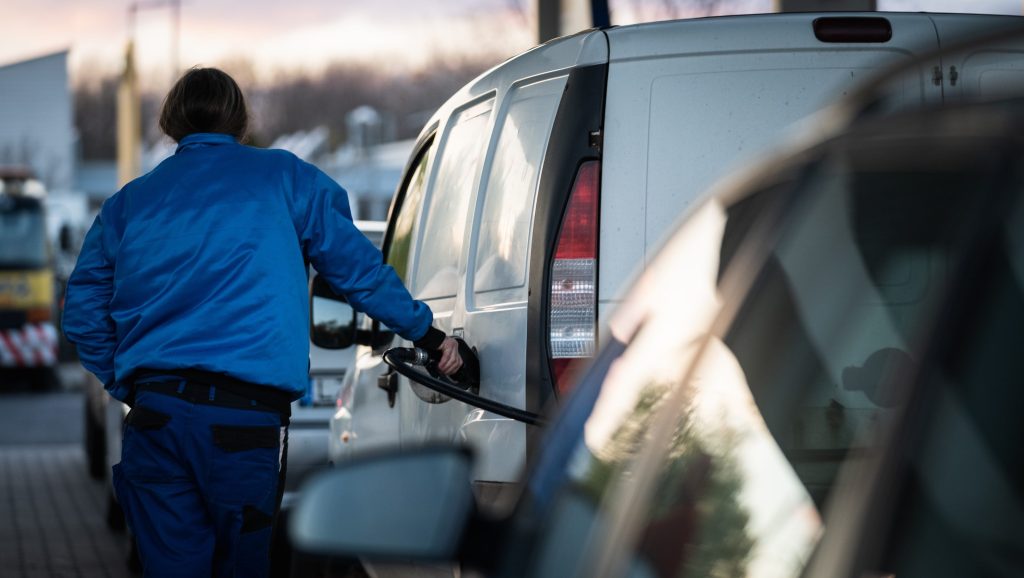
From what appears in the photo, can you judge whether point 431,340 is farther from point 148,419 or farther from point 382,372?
point 382,372

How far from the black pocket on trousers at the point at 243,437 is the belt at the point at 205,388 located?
53 mm

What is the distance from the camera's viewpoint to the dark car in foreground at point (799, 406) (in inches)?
54.5

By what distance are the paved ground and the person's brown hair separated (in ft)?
14.7

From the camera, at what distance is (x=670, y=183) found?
445 centimetres

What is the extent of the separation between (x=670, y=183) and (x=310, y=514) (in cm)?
258

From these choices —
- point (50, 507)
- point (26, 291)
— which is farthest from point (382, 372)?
point (26, 291)

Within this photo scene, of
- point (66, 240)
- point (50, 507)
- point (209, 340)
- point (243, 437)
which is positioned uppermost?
point (209, 340)

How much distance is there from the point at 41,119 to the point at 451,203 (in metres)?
82.5

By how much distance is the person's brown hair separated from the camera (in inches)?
173

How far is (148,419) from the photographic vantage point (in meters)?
4.15

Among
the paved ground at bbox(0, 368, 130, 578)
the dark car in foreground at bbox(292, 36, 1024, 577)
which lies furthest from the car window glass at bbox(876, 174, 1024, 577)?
the paved ground at bbox(0, 368, 130, 578)

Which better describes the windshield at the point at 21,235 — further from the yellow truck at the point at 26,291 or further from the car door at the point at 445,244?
the car door at the point at 445,244

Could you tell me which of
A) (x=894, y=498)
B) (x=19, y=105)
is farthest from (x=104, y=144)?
(x=894, y=498)

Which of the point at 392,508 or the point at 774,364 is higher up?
the point at 774,364
